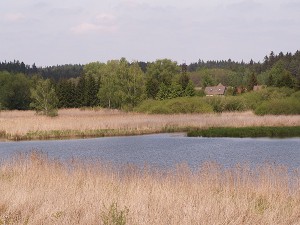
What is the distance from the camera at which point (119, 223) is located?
279 inches

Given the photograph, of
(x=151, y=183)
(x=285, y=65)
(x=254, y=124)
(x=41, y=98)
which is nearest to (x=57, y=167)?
(x=151, y=183)

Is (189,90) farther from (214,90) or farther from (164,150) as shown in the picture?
(214,90)

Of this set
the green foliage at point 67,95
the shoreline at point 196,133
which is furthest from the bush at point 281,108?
the green foliage at point 67,95

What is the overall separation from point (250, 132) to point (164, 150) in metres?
10.8

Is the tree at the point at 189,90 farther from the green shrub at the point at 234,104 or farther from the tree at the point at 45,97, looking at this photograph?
the tree at the point at 45,97

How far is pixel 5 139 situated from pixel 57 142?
394 cm

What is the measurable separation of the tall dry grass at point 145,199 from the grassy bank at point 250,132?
69.2 feet

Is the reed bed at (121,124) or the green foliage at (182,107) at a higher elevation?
the green foliage at (182,107)

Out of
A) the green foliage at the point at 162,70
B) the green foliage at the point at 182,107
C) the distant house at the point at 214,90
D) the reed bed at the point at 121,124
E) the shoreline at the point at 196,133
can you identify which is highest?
the green foliage at the point at 162,70

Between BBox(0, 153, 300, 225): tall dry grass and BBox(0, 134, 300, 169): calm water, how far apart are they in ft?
20.8

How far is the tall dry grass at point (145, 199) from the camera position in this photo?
7859 millimetres

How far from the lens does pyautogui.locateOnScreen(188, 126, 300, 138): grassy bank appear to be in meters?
33.3

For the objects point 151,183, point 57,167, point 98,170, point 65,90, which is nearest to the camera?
point 151,183

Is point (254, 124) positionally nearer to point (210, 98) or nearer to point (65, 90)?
point (210, 98)
